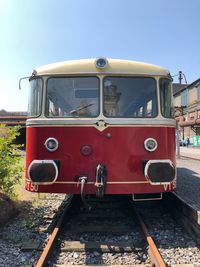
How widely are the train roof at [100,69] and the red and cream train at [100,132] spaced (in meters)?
0.02

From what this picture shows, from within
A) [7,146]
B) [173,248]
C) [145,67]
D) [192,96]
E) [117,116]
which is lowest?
[173,248]

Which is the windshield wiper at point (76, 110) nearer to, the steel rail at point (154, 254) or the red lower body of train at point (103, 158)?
the red lower body of train at point (103, 158)

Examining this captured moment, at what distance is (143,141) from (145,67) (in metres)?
1.37

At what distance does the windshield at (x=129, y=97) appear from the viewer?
6.04 metres

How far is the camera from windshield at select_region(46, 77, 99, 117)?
6.06 meters

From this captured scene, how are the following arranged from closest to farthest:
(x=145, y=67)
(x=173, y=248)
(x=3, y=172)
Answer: (x=173, y=248) < (x=145, y=67) < (x=3, y=172)

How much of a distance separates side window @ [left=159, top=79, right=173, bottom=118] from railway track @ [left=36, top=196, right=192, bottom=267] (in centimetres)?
195

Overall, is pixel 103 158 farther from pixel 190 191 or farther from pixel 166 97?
pixel 190 191

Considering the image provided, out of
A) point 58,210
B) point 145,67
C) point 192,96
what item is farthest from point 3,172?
point 192,96

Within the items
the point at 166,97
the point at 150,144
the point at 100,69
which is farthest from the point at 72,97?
the point at 166,97

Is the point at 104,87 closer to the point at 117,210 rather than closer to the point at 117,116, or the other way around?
the point at 117,116

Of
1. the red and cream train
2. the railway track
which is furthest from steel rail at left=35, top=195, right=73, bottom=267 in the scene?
the red and cream train

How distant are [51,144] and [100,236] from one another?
67.6 inches

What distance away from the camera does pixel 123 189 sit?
230 inches
